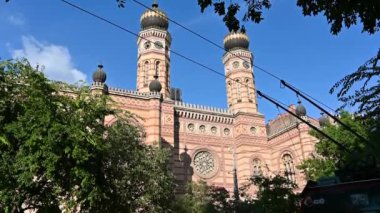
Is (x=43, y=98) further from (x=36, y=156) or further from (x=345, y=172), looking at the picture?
(x=345, y=172)

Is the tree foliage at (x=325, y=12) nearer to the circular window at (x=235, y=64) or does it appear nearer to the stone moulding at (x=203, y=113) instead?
the stone moulding at (x=203, y=113)

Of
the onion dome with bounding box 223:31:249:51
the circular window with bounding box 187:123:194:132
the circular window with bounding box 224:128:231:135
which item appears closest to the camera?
the circular window with bounding box 187:123:194:132

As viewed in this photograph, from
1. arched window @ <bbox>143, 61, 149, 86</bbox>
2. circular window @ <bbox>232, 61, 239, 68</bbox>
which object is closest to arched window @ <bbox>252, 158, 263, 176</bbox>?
circular window @ <bbox>232, 61, 239, 68</bbox>

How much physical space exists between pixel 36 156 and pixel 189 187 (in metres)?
13.0

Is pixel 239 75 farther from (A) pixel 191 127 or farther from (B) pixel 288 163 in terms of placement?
(B) pixel 288 163

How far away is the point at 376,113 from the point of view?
20.4 ft

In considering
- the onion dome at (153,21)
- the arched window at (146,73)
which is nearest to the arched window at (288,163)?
the arched window at (146,73)

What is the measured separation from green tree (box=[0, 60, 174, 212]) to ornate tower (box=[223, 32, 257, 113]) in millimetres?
21065

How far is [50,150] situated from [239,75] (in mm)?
25674

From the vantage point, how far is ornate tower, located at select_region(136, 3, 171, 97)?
32.4m

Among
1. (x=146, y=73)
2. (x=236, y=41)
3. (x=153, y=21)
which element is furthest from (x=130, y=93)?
(x=236, y=41)

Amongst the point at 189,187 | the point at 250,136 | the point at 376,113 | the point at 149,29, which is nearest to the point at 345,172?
the point at 376,113

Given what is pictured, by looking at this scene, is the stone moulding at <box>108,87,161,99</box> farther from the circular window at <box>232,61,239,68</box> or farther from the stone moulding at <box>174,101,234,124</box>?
the circular window at <box>232,61,239,68</box>

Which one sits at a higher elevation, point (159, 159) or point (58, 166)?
point (159, 159)
